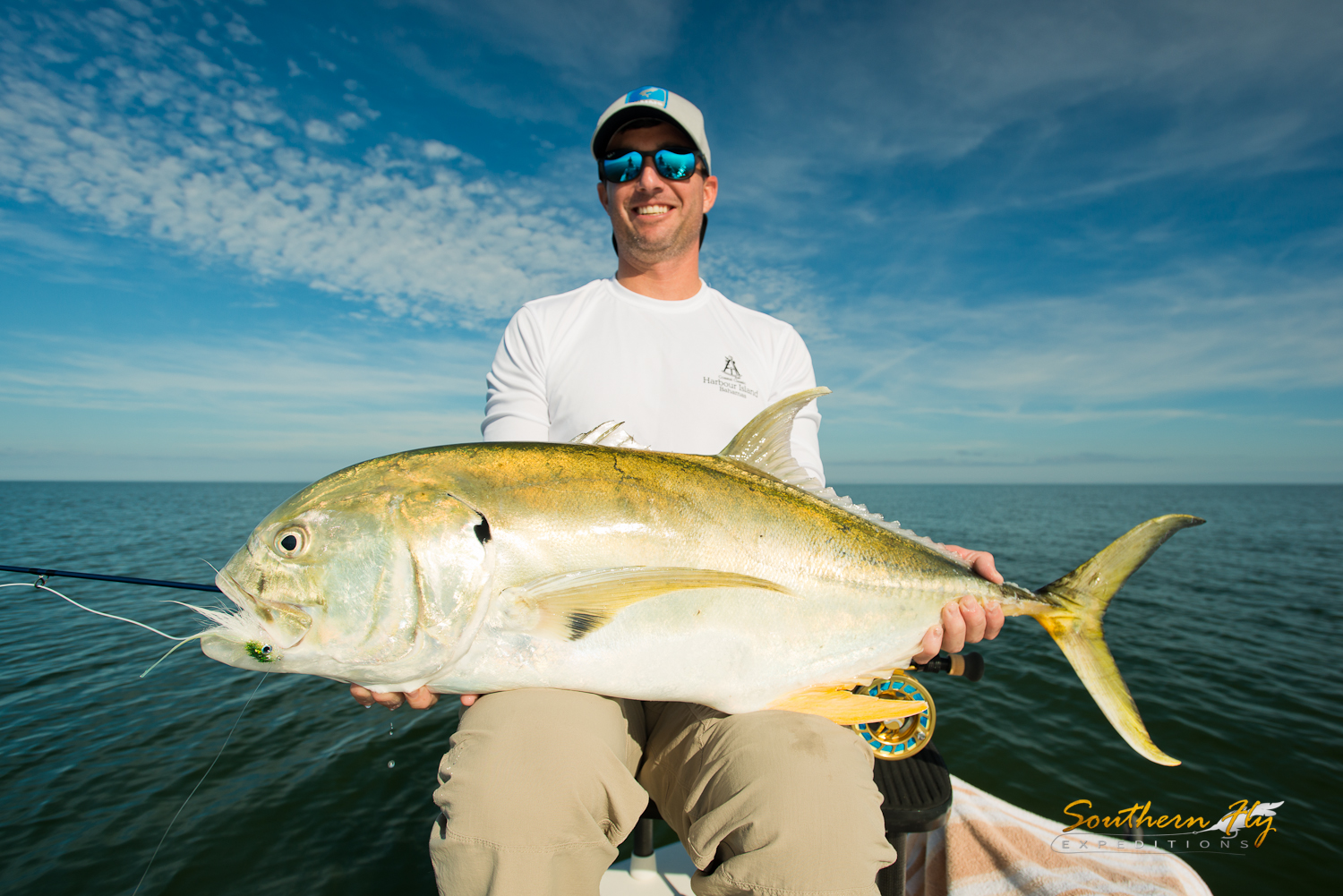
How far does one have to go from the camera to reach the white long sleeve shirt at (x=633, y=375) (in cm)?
276

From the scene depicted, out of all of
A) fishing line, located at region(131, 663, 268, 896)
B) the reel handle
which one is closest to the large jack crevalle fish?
the reel handle

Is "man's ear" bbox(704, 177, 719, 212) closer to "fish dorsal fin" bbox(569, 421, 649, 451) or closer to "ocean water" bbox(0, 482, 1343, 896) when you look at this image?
"fish dorsal fin" bbox(569, 421, 649, 451)

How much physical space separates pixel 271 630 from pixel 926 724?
8.83ft

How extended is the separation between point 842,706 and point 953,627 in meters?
0.55

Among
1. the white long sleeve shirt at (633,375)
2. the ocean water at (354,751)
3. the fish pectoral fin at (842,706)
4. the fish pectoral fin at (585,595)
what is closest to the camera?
the fish pectoral fin at (585,595)

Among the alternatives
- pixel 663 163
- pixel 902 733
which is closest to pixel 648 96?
pixel 663 163

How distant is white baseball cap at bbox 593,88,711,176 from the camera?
115 inches

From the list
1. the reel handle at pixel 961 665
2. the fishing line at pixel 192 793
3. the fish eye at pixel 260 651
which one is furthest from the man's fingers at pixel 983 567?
the fishing line at pixel 192 793

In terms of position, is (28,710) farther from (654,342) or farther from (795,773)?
(795,773)

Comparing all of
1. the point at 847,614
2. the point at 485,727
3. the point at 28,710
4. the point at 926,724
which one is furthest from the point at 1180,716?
the point at 28,710

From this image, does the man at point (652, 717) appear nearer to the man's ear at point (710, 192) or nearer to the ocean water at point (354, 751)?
the man's ear at point (710, 192)

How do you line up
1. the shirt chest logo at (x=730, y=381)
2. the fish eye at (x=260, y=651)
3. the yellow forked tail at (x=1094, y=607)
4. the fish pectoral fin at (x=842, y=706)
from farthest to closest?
the shirt chest logo at (x=730, y=381) < the yellow forked tail at (x=1094, y=607) < the fish pectoral fin at (x=842, y=706) < the fish eye at (x=260, y=651)

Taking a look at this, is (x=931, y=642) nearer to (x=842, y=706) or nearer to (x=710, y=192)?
(x=842, y=706)

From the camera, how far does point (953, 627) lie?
216cm
